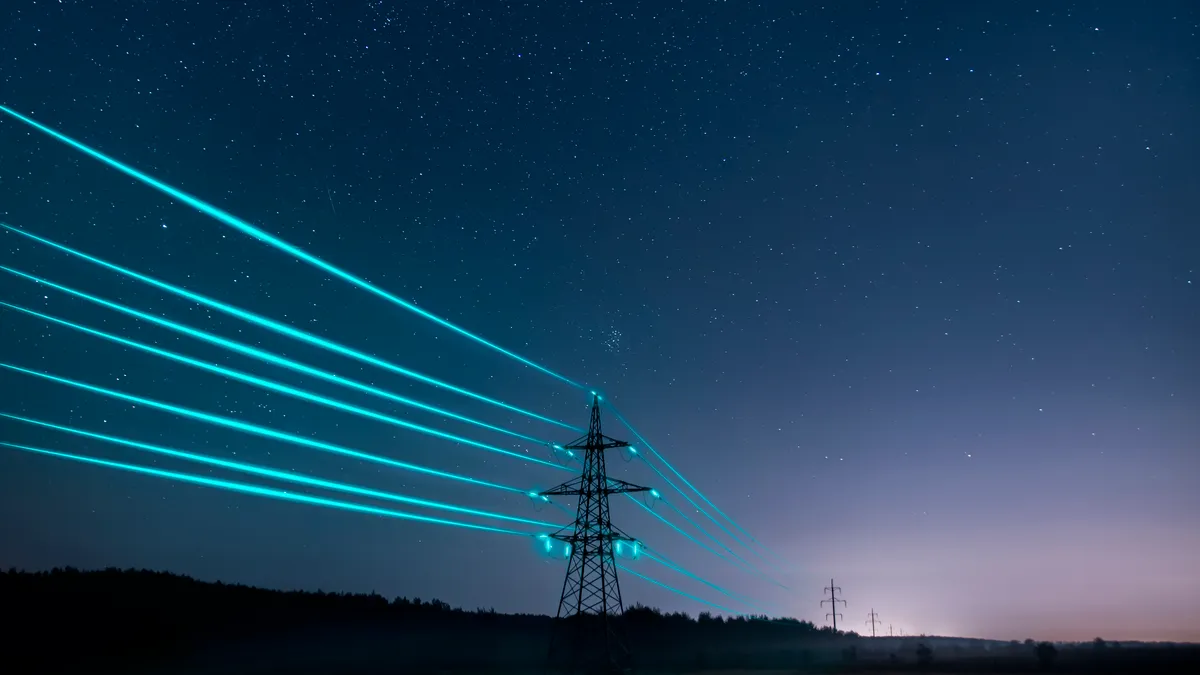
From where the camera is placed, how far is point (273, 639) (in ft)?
202

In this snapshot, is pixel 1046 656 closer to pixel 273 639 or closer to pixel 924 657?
pixel 924 657

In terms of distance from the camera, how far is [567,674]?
143ft

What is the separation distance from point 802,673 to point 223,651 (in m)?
37.9

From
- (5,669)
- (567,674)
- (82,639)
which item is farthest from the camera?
(82,639)

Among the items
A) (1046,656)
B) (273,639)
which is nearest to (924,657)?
(1046,656)

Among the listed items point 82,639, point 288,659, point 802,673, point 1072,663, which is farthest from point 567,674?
point 1072,663

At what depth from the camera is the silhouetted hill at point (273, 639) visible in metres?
47.2

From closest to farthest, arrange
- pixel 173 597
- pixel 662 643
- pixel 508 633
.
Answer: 1. pixel 173 597
2. pixel 508 633
3. pixel 662 643

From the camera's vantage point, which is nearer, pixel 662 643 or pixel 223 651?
pixel 223 651

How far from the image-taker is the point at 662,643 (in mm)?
92875

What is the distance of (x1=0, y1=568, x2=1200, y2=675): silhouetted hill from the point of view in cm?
4716

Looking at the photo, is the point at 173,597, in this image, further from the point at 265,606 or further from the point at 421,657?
the point at 421,657

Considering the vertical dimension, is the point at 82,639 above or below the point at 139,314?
below

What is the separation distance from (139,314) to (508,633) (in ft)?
228
